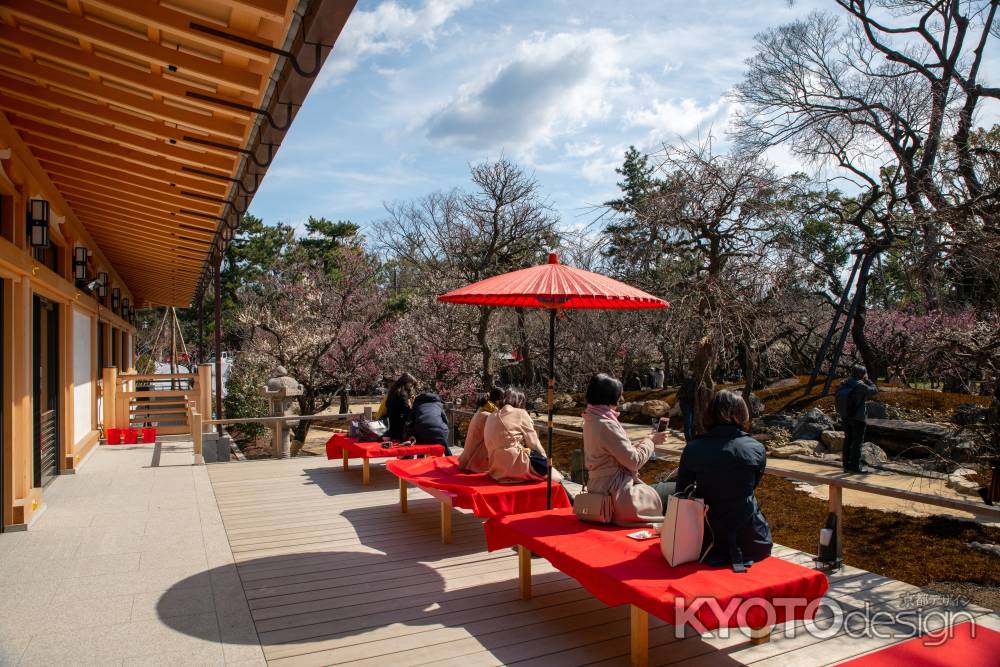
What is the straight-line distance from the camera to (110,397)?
10.9 metres

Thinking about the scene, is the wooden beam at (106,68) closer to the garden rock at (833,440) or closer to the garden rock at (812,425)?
the garden rock at (833,440)

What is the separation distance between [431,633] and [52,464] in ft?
20.7

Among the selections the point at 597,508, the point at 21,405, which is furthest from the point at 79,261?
the point at 597,508

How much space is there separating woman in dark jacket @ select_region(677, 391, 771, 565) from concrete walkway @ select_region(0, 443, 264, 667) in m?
2.37

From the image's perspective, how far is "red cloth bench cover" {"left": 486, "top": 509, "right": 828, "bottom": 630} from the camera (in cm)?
273

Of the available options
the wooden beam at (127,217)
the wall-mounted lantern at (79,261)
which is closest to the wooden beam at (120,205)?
the wooden beam at (127,217)

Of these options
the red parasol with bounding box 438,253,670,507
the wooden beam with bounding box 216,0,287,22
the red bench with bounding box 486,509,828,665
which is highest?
the wooden beam with bounding box 216,0,287,22

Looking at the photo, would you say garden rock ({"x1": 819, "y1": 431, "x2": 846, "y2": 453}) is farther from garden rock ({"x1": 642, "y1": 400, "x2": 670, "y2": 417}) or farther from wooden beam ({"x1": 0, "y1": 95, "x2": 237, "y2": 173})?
wooden beam ({"x1": 0, "y1": 95, "x2": 237, "y2": 173})

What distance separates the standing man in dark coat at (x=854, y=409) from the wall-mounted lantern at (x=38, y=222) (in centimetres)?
1036

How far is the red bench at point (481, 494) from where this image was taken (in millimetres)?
4609

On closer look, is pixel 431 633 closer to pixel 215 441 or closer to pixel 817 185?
pixel 215 441

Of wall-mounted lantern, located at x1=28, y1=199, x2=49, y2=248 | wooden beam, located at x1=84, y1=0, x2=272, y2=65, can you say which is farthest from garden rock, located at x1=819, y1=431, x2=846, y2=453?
wall-mounted lantern, located at x1=28, y1=199, x2=49, y2=248

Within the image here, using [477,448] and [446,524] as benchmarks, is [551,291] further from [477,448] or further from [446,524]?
[446,524]

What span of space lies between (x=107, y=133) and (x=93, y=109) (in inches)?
16.5
